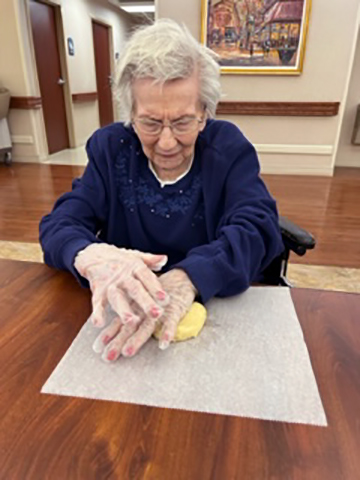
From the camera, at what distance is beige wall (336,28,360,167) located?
452 cm

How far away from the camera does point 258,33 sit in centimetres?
387

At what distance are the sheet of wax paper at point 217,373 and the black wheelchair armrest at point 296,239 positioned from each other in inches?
16.2

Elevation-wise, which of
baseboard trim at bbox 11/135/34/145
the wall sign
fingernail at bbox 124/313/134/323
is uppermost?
the wall sign

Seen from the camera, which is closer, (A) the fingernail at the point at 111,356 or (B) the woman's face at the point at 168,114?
(A) the fingernail at the point at 111,356

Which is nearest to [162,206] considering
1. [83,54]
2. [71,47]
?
[71,47]

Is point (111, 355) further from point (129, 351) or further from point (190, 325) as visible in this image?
point (190, 325)

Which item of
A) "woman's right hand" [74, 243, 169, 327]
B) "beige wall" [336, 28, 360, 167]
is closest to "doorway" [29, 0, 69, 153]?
"beige wall" [336, 28, 360, 167]

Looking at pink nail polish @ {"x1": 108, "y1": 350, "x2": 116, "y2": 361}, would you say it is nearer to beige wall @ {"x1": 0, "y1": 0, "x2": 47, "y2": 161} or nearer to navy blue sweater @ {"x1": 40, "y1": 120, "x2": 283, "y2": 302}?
navy blue sweater @ {"x1": 40, "y1": 120, "x2": 283, "y2": 302}

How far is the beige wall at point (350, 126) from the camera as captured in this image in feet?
14.8

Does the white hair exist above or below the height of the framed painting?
below

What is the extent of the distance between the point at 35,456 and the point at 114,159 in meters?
0.78

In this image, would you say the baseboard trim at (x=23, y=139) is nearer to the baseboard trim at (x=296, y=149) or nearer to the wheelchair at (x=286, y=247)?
the baseboard trim at (x=296, y=149)

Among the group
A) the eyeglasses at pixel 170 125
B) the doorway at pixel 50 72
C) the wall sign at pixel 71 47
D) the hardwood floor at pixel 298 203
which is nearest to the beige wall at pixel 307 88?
the hardwood floor at pixel 298 203

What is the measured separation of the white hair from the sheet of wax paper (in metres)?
0.55
